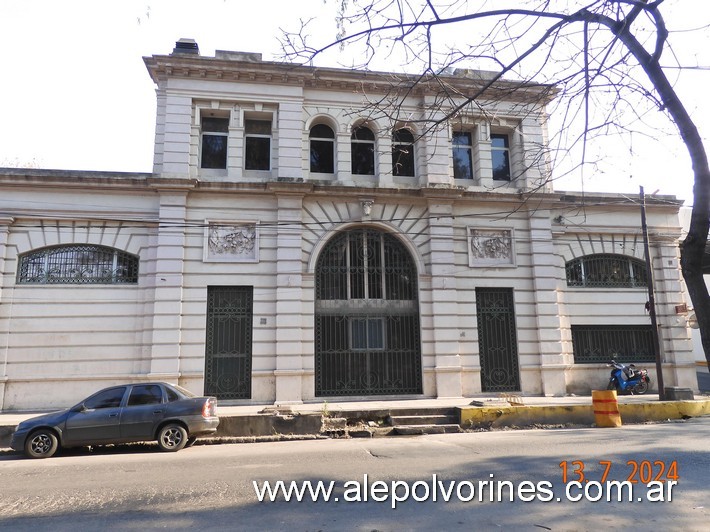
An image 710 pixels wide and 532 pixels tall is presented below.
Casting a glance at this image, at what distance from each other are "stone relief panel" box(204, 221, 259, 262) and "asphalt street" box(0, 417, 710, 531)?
268 inches

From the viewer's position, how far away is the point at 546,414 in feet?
40.3

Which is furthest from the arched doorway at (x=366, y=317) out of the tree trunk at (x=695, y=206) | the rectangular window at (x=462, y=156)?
the tree trunk at (x=695, y=206)

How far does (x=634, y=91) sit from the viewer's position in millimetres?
5617

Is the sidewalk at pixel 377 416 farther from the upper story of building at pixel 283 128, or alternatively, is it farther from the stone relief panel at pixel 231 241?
the upper story of building at pixel 283 128

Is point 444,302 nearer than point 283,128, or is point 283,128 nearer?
point 444,302

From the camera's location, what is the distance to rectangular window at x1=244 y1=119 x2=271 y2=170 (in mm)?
16797

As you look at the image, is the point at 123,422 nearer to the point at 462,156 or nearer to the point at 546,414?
the point at 546,414

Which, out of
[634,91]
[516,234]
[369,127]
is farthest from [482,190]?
[634,91]

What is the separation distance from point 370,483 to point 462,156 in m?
14.3

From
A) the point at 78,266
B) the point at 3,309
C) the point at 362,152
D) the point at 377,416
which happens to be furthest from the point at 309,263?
the point at 3,309

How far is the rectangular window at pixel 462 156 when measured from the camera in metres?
18.2

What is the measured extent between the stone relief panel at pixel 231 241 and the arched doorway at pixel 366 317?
2.29 meters

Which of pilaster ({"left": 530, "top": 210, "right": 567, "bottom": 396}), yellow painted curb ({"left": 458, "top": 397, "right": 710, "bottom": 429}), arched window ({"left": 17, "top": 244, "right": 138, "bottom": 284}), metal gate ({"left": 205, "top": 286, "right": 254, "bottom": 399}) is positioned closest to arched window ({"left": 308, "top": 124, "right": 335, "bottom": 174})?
metal gate ({"left": 205, "top": 286, "right": 254, "bottom": 399})

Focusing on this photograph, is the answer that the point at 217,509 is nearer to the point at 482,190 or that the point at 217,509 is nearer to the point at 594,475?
the point at 594,475
